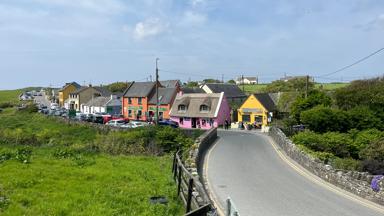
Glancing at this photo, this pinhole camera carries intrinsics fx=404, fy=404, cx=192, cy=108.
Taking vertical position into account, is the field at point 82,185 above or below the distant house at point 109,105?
below

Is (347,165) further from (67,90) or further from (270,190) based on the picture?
(67,90)

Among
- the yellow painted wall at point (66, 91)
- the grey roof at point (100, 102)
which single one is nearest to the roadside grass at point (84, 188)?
the grey roof at point (100, 102)

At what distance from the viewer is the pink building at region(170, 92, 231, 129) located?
2564 inches

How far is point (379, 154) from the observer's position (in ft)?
100

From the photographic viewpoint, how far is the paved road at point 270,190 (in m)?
14.4

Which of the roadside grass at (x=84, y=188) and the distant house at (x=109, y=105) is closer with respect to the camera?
the roadside grass at (x=84, y=188)

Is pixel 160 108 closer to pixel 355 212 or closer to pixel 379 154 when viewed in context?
pixel 379 154

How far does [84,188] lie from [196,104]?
53.2 metres

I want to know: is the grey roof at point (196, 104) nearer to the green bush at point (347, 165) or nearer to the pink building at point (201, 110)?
the pink building at point (201, 110)

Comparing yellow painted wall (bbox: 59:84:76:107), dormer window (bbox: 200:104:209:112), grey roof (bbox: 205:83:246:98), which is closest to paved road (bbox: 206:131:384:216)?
dormer window (bbox: 200:104:209:112)

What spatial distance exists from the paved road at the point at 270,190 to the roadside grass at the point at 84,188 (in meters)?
2.68

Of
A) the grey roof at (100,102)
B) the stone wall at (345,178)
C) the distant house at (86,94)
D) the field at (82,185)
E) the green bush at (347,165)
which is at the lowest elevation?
the green bush at (347,165)

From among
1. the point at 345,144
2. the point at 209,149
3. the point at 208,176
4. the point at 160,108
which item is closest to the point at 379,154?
the point at 345,144

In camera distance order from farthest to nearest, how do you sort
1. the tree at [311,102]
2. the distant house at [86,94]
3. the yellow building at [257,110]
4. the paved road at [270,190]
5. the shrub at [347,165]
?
1. the distant house at [86,94]
2. the yellow building at [257,110]
3. the tree at [311,102]
4. the shrub at [347,165]
5. the paved road at [270,190]
